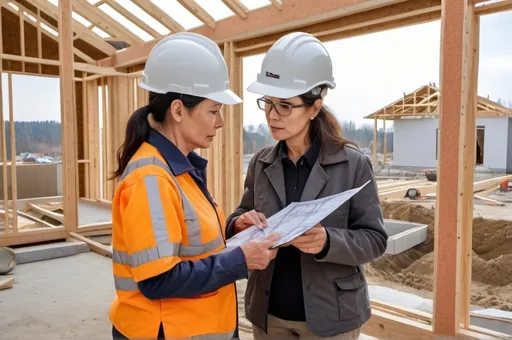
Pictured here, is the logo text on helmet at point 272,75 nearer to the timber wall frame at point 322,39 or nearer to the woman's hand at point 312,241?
the woman's hand at point 312,241

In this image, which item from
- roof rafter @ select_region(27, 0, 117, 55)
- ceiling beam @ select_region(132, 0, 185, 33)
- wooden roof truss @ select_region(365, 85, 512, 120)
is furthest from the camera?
roof rafter @ select_region(27, 0, 117, 55)

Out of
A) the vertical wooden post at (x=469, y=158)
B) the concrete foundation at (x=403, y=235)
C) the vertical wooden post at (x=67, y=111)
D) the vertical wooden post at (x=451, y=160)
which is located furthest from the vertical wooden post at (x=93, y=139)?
the vertical wooden post at (x=469, y=158)

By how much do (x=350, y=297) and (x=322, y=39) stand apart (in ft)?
12.1

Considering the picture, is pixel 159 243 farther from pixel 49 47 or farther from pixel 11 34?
pixel 49 47

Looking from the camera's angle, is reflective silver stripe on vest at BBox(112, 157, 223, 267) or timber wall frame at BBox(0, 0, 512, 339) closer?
reflective silver stripe on vest at BBox(112, 157, 223, 267)

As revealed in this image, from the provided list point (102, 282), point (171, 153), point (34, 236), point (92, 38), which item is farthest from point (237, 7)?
point (171, 153)

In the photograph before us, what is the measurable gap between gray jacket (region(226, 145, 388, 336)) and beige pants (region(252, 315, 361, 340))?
0.09 ft

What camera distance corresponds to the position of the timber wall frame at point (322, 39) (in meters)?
3.25

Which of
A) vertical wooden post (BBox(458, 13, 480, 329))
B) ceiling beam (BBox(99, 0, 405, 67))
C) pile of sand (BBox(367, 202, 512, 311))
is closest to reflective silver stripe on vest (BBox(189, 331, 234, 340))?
vertical wooden post (BBox(458, 13, 480, 329))

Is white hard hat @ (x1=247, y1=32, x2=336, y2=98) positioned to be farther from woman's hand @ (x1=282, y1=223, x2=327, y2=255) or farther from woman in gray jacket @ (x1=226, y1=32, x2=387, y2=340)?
woman's hand @ (x1=282, y1=223, x2=327, y2=255)

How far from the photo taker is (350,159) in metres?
1.41

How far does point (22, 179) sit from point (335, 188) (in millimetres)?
8658

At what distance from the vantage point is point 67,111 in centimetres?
570

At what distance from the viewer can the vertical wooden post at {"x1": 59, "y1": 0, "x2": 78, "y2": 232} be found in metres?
5.63
